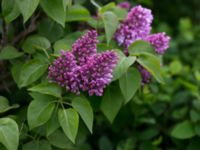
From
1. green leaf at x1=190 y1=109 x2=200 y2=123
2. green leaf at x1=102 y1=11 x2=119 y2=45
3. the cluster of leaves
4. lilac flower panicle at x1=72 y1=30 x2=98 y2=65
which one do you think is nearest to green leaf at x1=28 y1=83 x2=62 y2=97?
the cluster of leaves

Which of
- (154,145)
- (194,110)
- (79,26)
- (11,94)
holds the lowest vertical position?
(154,145)

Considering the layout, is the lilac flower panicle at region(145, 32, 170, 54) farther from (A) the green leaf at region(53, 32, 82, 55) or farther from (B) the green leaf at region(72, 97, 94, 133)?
(B) the green leaf at region(72, 97, 94, 133)

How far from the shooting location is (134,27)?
1957 millimetres

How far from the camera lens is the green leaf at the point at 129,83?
175 centimetres

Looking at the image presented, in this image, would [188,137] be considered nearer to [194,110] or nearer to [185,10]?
[194,110]

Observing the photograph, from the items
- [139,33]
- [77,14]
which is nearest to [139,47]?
[139,33]

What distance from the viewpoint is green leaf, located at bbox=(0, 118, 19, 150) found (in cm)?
148

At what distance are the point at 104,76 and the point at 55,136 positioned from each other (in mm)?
329

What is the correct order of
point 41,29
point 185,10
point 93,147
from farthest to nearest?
1. point 185,10
2. point 93,147
3. point 41,29

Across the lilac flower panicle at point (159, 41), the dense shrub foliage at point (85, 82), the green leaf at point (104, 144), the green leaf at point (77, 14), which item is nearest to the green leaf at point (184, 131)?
the dense shrub foliage at point (85, 82)

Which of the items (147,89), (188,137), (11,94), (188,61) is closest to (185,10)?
(188,61)

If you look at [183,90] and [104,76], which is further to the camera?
[183,90]

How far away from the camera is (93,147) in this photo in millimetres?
2611

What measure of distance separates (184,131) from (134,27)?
640mm
